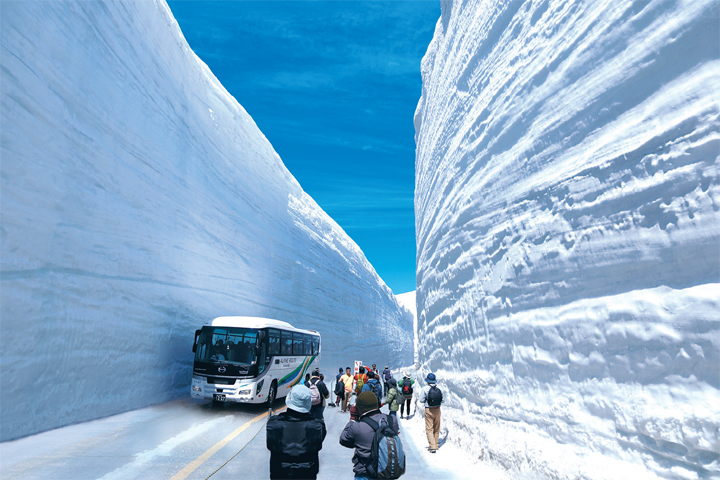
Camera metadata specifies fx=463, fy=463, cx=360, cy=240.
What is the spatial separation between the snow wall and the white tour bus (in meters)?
1.68

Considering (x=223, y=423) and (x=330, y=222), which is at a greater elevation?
(x=330, y=222)

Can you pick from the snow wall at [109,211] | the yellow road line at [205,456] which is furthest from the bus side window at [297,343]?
the yellow road line at [205,456]

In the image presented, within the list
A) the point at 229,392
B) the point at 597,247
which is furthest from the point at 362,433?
the point at 229,392

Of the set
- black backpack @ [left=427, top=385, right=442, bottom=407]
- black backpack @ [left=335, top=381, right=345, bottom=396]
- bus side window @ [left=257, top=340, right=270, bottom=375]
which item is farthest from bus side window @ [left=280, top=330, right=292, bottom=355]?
black backpack @ [left=427, top=385, right=442, bottom=407]

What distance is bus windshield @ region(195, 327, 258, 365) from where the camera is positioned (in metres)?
11.2

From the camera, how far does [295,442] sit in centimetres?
325

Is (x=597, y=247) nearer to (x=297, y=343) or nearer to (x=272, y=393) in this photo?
(x=272, y=393)

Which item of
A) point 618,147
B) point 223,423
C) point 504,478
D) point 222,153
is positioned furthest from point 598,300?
point 222,153

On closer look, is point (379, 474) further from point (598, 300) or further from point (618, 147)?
point (618, 147)

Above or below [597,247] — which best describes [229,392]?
below

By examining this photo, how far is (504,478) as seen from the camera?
5.14 m

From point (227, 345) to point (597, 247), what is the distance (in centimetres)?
931

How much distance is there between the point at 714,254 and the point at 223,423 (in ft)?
28.3

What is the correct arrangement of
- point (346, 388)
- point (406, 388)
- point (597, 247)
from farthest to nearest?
point (346, 388), point (406, 388), point (597, 247)
